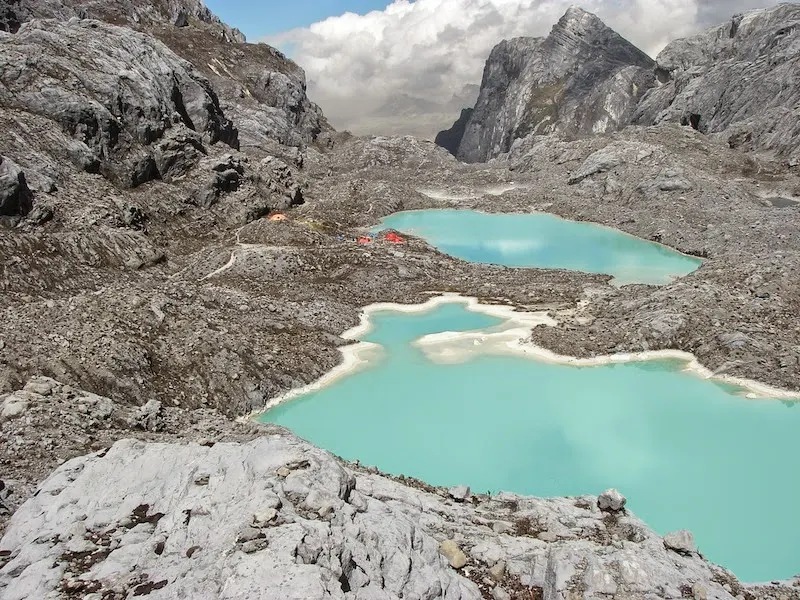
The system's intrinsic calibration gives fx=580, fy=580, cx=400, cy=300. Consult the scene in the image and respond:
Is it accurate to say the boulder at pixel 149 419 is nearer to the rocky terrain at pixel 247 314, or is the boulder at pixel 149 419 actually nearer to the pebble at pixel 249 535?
the rocky terrain at pixel 247 314

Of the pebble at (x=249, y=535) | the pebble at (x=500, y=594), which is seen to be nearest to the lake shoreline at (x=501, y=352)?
the pebble at (x=249, y=535)

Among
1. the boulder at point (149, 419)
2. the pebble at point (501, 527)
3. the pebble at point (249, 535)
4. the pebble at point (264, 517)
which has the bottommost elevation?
the boulder at point (149, 419)

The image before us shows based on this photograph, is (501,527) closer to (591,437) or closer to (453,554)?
(453,554)

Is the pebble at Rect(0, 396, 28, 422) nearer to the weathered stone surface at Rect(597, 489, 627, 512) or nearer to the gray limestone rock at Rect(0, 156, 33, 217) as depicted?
the weathered stone surface at Rect(597, 489, 627, 512)

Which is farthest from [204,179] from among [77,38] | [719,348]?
[719,348]

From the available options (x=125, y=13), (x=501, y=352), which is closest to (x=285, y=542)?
(x=501, y=352)

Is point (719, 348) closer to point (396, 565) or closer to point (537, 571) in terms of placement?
point (537, 571)

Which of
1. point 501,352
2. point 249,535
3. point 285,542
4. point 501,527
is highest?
point 285,542
